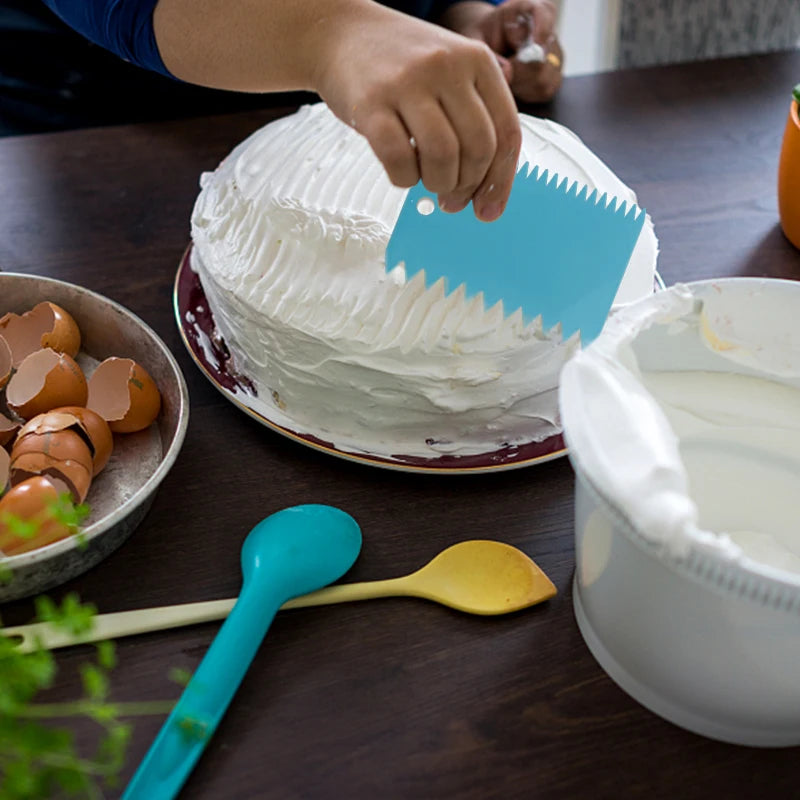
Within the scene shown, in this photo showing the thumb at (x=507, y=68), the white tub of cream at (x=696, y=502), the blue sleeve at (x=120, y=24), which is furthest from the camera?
the thumb at (x=507, y=68)

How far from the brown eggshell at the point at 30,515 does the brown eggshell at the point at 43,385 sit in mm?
133

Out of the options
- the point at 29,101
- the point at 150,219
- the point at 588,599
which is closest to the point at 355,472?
the point at 588,599

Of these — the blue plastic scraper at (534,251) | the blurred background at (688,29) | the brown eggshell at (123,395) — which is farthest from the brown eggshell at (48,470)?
the blurred background at (688,29)

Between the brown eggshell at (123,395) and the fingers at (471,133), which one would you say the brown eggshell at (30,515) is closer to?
the brown eggshell at (123,395)

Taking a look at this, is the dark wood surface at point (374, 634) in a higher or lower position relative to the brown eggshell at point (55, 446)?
lower

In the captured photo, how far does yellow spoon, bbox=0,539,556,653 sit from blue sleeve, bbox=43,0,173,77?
0.72 metres

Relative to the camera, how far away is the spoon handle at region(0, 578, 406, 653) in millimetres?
734

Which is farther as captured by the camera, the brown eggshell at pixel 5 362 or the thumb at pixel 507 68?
the thumb at pixel 507 68

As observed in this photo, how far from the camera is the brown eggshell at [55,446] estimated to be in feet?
2.62

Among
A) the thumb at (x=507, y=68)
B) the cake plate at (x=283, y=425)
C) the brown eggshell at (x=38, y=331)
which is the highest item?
the thumb at (x=507, y=68)

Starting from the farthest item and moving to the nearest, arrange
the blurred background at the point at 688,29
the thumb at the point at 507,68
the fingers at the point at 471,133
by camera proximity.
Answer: the blurred background at the point at 688,29
the thumb at the point at 507,68
the fingers at the point at 471,133

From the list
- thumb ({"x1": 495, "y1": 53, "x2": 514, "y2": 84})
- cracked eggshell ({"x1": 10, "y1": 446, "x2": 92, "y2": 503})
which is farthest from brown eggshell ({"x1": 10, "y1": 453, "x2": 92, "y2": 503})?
thumb ({"x1": 495, "y1": 53, "x2": 514, "y2": 84})

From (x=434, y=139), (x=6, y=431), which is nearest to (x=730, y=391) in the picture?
(x=434, y=139)

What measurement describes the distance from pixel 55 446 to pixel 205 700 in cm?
27
